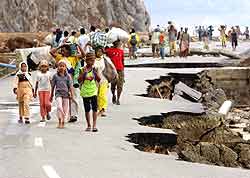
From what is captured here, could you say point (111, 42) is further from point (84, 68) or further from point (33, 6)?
point (33, 6)

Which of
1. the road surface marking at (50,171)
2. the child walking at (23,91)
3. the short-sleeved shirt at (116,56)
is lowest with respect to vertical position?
the road surface marking at (50,171)

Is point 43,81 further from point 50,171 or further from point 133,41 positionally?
point 133,41

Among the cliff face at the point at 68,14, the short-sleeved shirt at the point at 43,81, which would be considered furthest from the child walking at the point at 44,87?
the cliff face at the point at 68,14

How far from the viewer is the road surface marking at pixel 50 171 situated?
1046cm

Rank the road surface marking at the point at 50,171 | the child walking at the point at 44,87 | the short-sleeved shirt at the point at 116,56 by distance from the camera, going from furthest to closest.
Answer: the short-sleeved shirt at the point at 116,56
the child walking at the point at 44,87
the road surface marking at the point at 50,171

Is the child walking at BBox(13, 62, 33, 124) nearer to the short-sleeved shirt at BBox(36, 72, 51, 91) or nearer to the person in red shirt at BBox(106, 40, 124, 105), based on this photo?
the short-sleeved shirt at BBox(36, 72, 51, 91)

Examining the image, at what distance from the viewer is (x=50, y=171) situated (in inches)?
424

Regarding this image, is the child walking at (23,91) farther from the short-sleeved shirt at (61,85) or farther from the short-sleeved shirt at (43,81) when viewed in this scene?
the short-sleeved shirt at (61,85)

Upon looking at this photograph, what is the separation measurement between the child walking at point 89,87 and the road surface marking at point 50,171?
13.8 feet

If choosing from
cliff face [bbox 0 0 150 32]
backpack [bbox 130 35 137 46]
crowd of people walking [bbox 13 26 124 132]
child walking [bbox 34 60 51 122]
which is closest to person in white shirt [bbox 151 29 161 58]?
backpack [bbox 130 35 137 46]

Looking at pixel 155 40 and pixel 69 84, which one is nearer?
pixel 69 84

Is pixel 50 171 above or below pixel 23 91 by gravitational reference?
below

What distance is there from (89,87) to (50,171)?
475cm

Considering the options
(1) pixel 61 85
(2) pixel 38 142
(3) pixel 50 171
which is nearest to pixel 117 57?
(1) pixel 61 85
